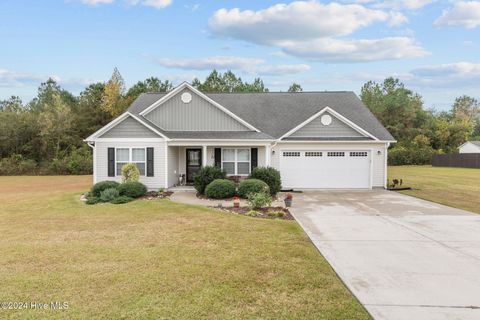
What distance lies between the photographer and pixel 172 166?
55.8 feet

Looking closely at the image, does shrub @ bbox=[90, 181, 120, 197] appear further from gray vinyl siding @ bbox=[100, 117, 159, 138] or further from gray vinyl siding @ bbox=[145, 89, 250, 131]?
gray vinyl siding @ bbox=[145, 89, 250, 131]

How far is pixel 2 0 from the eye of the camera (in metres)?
15.0

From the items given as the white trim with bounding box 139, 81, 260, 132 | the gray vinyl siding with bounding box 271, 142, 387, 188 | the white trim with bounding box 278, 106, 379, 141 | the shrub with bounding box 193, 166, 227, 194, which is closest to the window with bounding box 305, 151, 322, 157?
the gray vinyl siding with bounding box 271, 142, 387, 188

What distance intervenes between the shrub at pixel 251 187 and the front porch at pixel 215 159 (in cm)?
283

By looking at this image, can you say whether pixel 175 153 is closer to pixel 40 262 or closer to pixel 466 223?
pixel 40 262

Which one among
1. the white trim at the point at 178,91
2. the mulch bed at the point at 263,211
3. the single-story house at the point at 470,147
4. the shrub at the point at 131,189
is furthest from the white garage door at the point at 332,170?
the single-story house at the point at 470,147

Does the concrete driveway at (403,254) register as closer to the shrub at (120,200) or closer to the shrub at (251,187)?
the shrub at (251,187)

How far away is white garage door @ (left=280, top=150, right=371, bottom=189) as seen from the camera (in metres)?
17.7

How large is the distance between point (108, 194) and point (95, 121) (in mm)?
28690

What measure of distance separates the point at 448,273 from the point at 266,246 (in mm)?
3340

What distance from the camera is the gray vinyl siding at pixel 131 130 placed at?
51.8 feet

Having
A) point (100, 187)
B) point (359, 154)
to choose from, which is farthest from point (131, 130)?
point (359, 154)

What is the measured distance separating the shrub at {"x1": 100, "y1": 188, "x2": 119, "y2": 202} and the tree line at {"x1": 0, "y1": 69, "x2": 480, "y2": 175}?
1854 cm

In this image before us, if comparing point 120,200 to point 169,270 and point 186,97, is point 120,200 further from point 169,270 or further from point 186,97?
point 169,270
